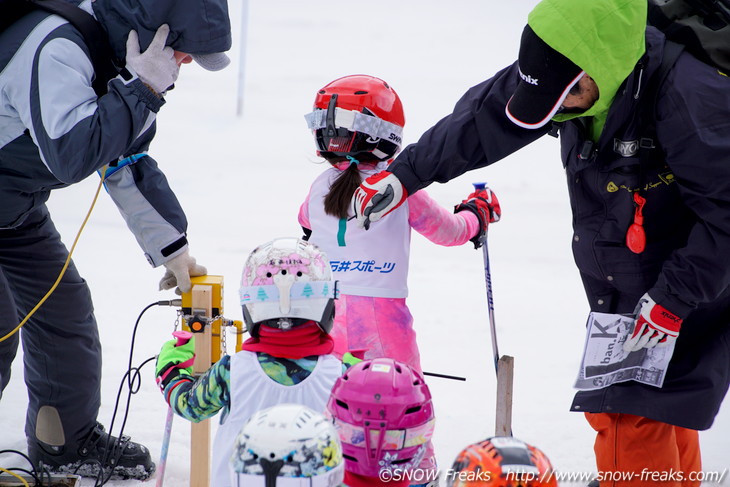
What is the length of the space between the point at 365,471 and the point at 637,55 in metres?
1.43

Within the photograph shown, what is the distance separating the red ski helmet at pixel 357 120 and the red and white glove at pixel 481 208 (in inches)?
16.3

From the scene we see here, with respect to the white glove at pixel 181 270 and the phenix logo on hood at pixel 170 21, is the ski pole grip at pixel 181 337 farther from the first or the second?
the phenix logo on hood at pixel 170 21

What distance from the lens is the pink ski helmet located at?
190 cm

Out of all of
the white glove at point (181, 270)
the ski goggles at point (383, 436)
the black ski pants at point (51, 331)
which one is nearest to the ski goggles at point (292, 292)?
the ski goggles at point (383, 436)

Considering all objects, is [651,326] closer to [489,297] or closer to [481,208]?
[489,297]

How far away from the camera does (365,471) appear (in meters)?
1.92

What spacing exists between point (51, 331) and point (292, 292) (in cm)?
154

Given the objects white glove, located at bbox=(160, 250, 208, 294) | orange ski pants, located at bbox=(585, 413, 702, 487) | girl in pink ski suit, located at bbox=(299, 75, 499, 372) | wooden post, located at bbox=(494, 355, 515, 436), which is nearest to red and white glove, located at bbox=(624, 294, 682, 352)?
orange ski pants, located at bbox=(585, 413, 702, 487)

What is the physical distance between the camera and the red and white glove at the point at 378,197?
276cm

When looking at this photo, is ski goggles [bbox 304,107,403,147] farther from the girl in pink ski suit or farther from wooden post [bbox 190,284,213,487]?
wooden post [bbox 190,284,213,487]

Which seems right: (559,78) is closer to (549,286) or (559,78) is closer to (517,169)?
(549,286)

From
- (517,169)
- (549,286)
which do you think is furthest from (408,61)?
(549,286)

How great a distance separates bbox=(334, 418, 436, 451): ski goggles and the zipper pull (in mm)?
1032

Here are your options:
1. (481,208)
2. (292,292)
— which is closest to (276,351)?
(292,292)
